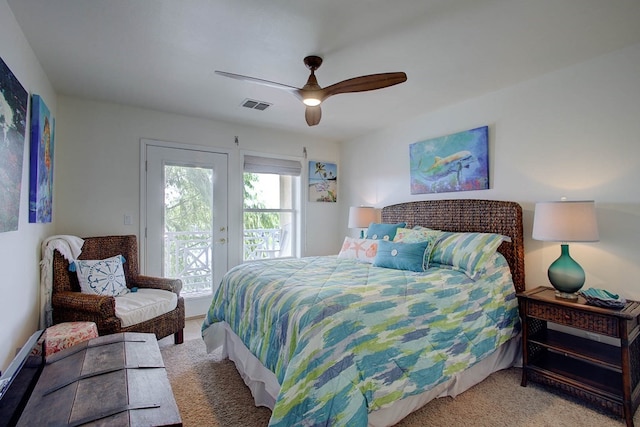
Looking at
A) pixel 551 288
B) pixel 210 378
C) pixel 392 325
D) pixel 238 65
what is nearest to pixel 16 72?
pixel 238 65

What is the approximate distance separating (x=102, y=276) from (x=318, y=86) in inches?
99.8

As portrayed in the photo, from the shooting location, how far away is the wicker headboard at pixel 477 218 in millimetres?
2734

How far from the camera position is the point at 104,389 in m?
1.37

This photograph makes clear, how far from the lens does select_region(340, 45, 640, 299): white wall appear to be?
88.6 inches

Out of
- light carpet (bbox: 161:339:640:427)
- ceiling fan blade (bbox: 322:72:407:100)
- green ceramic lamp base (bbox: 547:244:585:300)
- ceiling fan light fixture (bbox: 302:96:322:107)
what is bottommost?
light carpet (bbox: 161:339:640:427)

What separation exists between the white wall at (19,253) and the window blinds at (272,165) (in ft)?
7.04

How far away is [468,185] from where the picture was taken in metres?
3.23

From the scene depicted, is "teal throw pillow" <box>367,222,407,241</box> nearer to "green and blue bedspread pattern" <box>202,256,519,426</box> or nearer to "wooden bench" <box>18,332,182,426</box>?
"green and blue bedspread pattern" <box>202,256,519,426</box>

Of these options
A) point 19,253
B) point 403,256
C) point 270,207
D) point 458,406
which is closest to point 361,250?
point 403,256

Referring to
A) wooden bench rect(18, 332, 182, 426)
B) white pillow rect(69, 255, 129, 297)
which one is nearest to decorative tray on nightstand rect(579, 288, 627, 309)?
wooden bench rect(18, 332, 182, 426)

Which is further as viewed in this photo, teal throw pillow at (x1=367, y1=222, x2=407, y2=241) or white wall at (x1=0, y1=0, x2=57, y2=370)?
teal throw pillow at (x1=367, y1=222, x2=407, y2=241)

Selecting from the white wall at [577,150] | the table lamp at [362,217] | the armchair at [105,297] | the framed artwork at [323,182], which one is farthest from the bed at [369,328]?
the framed artwork at [323,182]

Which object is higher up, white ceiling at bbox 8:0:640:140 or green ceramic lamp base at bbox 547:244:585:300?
white ceiling at bbox 8:0:640:140

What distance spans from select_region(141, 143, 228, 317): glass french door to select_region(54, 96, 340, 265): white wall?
113 mm
